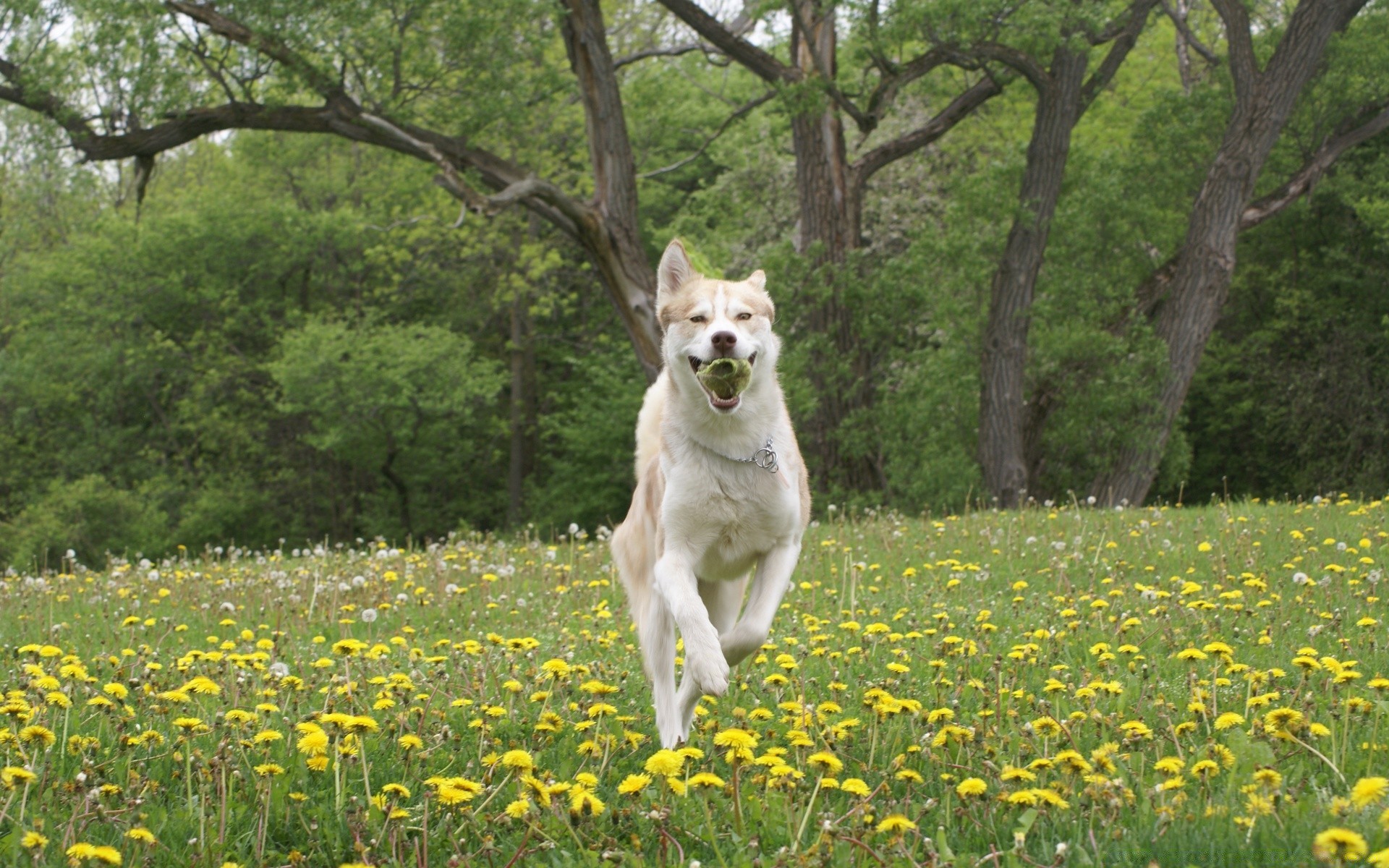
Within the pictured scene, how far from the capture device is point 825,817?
3.26 m

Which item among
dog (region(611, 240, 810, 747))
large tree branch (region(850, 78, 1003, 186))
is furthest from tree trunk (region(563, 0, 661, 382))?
dog (region(611, 240, 810, 747))

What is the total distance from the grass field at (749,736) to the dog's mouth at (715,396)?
3.42ft

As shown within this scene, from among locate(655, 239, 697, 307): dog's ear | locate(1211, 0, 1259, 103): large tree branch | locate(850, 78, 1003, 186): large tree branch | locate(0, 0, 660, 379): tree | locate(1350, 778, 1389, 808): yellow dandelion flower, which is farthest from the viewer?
locate(850, 78, 1003, 186): large tree branch

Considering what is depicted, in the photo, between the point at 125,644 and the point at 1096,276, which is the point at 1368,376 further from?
the point at 125,644

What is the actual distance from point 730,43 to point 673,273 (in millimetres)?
14005

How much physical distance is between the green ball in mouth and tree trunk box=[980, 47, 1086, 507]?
1387cm

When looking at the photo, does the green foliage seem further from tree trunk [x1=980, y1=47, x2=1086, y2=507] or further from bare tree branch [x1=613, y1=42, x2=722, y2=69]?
tree trunk [x1=980, y1=47, x2=1086, y2=507]

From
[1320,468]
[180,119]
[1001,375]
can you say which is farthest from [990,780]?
[1320,468]

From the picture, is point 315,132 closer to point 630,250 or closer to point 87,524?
point 630,250

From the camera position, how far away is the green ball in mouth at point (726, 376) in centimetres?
487

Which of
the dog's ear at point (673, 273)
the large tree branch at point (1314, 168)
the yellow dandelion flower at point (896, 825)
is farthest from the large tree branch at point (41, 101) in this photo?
the large tree branch at point (1314, 168)

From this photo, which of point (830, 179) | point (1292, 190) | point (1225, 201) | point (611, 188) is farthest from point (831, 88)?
point (1292, 190)

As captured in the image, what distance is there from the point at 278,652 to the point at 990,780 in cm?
360

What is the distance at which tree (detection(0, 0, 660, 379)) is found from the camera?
16.5 metres
